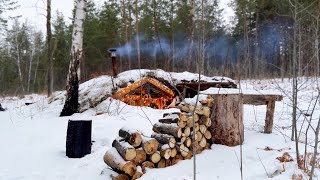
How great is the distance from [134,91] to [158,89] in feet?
2.41

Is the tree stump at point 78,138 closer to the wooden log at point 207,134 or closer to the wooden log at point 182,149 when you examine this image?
the wooden log at point 182,149

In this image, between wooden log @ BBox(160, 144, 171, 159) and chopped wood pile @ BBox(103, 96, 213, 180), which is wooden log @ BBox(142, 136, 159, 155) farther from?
wooden log @ BBox(160, 144, 171, 159)

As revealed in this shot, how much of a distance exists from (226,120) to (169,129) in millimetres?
956

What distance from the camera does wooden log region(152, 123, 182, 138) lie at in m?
3.83

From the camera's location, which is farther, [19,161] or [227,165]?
[19,161]

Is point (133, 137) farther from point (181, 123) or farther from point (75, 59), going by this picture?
point (75, 59)

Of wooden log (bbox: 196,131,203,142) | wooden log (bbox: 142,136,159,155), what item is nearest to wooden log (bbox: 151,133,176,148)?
wooden log (bbox: 142,136,159,155)

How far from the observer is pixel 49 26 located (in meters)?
14.6

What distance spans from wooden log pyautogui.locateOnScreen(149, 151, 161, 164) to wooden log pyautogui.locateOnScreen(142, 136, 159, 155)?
47 mm

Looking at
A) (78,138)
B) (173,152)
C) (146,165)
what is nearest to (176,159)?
(173,152)

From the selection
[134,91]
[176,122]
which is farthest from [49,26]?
[176,122]

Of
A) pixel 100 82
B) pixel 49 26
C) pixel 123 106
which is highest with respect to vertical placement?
pixel 49 26

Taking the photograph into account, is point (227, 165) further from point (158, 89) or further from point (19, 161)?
point (158, 89)

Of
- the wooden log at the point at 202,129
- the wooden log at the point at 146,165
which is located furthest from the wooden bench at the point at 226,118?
the wooden log at the point at 146,165
